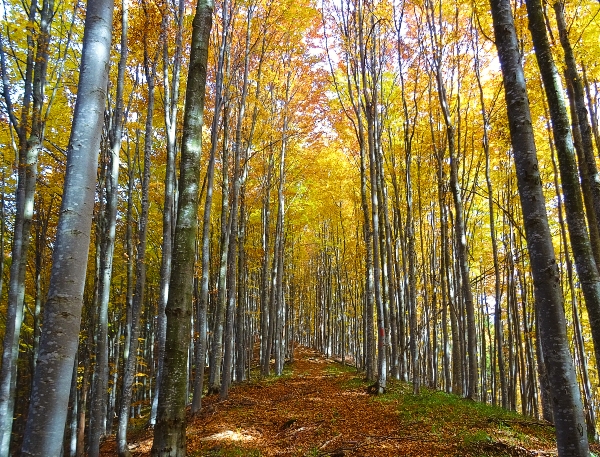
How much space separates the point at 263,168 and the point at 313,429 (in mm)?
11785

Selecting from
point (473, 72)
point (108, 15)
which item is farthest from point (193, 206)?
point (473, 72)

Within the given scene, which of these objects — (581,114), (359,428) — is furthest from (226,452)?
(581,114)

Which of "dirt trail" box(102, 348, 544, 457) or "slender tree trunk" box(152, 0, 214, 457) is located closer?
"slender tree trunk" box(152, 0, 214, 457)

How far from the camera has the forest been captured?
301 cm

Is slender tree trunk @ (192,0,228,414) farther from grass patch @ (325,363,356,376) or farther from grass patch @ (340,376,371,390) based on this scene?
grass patch @ (325,363,356,376)

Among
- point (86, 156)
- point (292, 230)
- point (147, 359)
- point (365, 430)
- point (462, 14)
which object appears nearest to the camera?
point (86, 156)

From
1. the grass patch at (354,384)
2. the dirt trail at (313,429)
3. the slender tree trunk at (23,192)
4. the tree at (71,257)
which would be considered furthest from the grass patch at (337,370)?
the tree at (71,257)

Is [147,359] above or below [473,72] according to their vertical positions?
below

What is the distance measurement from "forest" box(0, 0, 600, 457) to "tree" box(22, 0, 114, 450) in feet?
0.04

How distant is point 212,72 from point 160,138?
15.2 feet

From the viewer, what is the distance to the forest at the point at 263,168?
3.01m

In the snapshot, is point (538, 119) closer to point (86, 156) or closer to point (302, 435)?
point (302, 435)

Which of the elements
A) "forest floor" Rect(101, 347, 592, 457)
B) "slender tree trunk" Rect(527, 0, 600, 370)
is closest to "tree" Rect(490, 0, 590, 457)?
"slender tree trunk" Rect(527, 0, 600, 370)

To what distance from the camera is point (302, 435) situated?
6.80 meters
